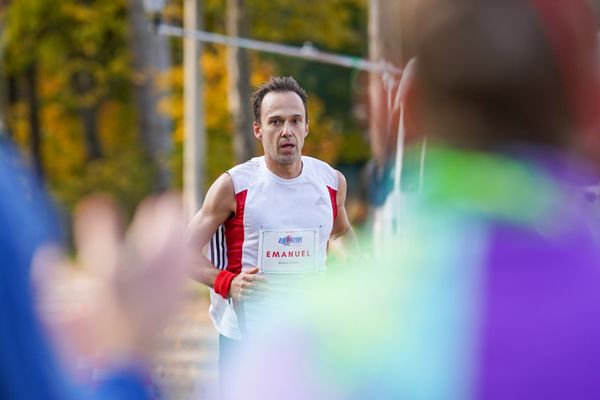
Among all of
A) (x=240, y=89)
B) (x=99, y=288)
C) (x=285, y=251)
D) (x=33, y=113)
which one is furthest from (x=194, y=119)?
(x=99, y=288)

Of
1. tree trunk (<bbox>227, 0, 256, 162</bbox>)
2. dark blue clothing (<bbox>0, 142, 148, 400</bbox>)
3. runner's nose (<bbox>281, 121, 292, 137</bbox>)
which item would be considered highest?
tree trunk (<bbox>227, 0, 256, 162</bbox>)

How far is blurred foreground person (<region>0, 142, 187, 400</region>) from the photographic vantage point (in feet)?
4.64

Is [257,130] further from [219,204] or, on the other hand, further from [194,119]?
[194,119]

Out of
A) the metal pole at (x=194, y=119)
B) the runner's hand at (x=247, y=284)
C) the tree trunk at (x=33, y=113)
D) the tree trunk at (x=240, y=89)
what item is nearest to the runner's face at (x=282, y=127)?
the runner's hand at (x=247, y=284)

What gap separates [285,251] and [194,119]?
13.4 metres

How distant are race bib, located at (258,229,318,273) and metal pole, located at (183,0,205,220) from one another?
12.6m

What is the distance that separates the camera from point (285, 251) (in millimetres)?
4809

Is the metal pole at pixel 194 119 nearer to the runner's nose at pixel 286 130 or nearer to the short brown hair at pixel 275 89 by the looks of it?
the short brown hair at pixel 275 89

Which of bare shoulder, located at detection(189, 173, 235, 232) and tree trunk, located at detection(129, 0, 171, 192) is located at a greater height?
tree trunk, located at detection(129, 0, 171, 192)

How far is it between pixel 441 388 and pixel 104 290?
1.26 feet

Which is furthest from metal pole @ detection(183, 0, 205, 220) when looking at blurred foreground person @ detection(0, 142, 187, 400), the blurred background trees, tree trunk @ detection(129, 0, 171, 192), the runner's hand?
blurred foreground person @ detection(0, 142, 187, 400)

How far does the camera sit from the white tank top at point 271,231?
190 inches

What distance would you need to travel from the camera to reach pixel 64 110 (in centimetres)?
3653

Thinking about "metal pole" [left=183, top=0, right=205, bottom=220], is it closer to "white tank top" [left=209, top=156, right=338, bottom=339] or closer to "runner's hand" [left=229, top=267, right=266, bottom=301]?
"white tank top" [left=209, top=156, right=338, bottom=339]
